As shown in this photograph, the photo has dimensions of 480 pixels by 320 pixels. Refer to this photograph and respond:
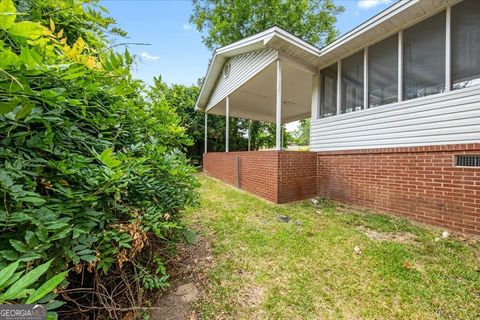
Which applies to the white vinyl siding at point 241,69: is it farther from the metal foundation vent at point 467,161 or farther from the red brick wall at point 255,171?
the metal foundation vent at point 467,161

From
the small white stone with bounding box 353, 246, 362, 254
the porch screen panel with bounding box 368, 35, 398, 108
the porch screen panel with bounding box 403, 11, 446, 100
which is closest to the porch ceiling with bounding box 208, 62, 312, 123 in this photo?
the porch screen panel with bounding box 368, 35, 398, 108

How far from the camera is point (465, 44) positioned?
10.4ft

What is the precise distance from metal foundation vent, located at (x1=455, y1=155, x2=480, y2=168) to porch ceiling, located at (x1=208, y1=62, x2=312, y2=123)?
3721 mm

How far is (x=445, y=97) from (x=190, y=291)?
4494 millimetres

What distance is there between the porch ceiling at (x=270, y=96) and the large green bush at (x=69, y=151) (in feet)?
15.0

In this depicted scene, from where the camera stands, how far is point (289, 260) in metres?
2.41

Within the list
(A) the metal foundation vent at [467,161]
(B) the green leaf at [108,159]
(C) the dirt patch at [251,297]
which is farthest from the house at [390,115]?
(B) the green leaf at [108,159]

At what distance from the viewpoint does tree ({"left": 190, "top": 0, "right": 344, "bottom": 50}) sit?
1447 cm

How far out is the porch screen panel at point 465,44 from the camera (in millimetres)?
3080

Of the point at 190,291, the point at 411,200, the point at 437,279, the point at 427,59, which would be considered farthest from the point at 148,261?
the point at 427,59

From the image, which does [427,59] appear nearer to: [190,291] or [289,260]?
[289,260]

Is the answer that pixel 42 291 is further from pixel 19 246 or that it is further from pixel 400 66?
pixel 400 66

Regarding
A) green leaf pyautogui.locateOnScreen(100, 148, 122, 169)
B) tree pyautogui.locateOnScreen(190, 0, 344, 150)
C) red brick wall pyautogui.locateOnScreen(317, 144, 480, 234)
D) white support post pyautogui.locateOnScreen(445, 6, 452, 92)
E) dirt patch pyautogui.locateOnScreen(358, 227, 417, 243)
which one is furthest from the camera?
tree pyautogui.locateOnScreen(190, 0, 344, 150)

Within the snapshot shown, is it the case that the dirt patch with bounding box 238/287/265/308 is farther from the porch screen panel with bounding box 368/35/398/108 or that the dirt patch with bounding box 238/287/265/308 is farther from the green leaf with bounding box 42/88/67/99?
the porch screen panel with bounding box 368/35/398/108
